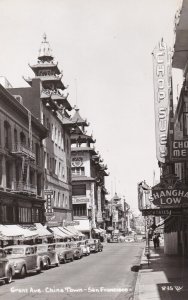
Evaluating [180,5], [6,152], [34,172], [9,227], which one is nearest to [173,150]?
[180,5]

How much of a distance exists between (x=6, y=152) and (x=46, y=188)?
1553 cm

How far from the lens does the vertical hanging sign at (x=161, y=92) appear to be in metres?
25.2

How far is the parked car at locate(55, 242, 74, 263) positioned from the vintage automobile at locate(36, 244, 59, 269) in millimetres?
3632

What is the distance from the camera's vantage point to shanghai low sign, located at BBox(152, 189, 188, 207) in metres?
21.3

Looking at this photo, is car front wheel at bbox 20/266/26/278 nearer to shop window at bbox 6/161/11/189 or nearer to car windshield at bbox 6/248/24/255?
car windshield at bbox 6/248/24/255

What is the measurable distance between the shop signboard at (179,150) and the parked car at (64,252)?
1864cm

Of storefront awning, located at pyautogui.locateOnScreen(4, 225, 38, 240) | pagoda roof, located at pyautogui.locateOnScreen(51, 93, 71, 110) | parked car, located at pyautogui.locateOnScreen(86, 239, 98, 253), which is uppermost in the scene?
pagoda roof, located at pyautogui.locateOnScreen(51, 93, 71, 110)

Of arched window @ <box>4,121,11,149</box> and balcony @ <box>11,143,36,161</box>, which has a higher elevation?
arched window @ <box>4,121,11,149</box>

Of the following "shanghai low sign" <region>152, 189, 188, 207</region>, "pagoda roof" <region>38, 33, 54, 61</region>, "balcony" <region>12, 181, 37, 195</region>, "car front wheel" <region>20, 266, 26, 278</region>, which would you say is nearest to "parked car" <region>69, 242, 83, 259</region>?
"balcony" <region>12, 181, 37, 195</region>

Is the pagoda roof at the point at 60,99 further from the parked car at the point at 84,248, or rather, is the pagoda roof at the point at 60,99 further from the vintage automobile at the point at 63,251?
the vintage automobile at the point at 63,251

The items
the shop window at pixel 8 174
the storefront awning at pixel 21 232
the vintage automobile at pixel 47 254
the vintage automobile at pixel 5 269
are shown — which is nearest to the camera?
the vintage automobile at pixel 5 269

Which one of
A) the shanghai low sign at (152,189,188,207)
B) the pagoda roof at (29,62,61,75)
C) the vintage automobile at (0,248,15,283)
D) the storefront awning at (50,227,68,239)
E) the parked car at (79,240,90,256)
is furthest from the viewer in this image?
the pagoda roof at (29,62,61,75)

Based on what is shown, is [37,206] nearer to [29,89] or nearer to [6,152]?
[6,152]

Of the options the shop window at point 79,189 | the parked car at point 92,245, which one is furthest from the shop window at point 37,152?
the shop window at point 79,189
